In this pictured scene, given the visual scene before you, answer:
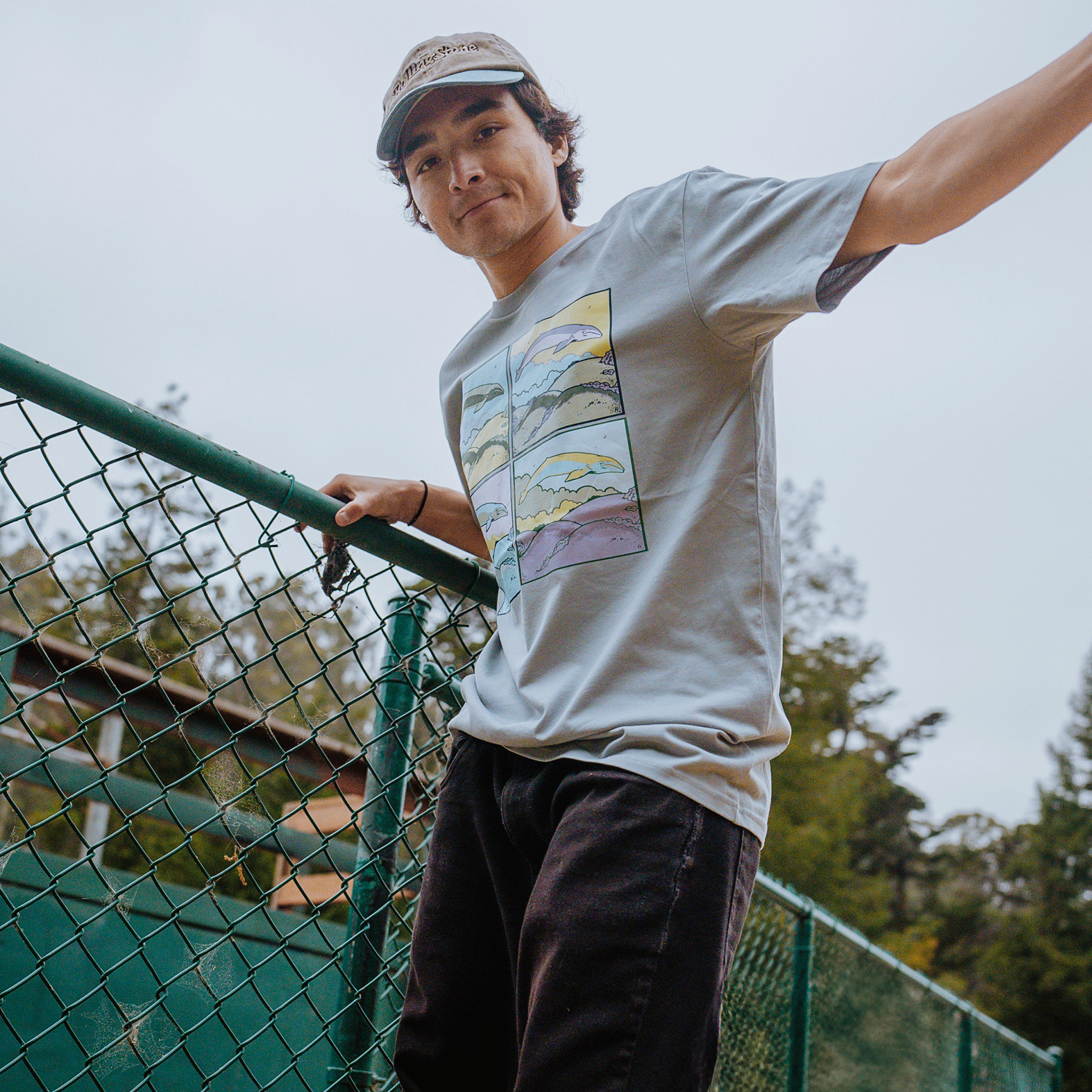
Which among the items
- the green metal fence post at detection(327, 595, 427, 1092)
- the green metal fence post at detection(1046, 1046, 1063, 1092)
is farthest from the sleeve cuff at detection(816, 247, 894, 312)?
the green metal fence post at detection(1046, 1046, 1063, 1092)

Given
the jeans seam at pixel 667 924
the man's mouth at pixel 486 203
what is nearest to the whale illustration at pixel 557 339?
the man's mouth at pixel 486 203

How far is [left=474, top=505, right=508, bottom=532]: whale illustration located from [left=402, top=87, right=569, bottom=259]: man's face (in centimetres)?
42

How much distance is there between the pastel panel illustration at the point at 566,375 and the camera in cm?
133

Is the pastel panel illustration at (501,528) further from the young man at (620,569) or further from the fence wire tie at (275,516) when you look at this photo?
the fence wire tie at (275,516)

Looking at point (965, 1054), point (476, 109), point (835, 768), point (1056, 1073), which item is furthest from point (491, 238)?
point (835, 768)

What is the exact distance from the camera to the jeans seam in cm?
97

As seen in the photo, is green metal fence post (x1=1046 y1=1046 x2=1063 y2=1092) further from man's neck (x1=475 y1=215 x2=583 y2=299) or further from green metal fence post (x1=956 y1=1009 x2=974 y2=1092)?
man's neck (x1=475 y1=215 x2=583 y2=299)

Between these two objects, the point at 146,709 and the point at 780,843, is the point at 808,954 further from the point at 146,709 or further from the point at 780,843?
the point at 780,843

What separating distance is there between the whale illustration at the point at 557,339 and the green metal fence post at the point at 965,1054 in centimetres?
491

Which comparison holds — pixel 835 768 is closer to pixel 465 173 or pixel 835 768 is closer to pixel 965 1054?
pixel 965 1054

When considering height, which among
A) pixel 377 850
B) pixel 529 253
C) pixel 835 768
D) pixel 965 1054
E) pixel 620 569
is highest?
pixel 529 253

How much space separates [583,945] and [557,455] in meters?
0.65

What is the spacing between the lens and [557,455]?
4.43 feet

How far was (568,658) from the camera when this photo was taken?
4.11 ft
